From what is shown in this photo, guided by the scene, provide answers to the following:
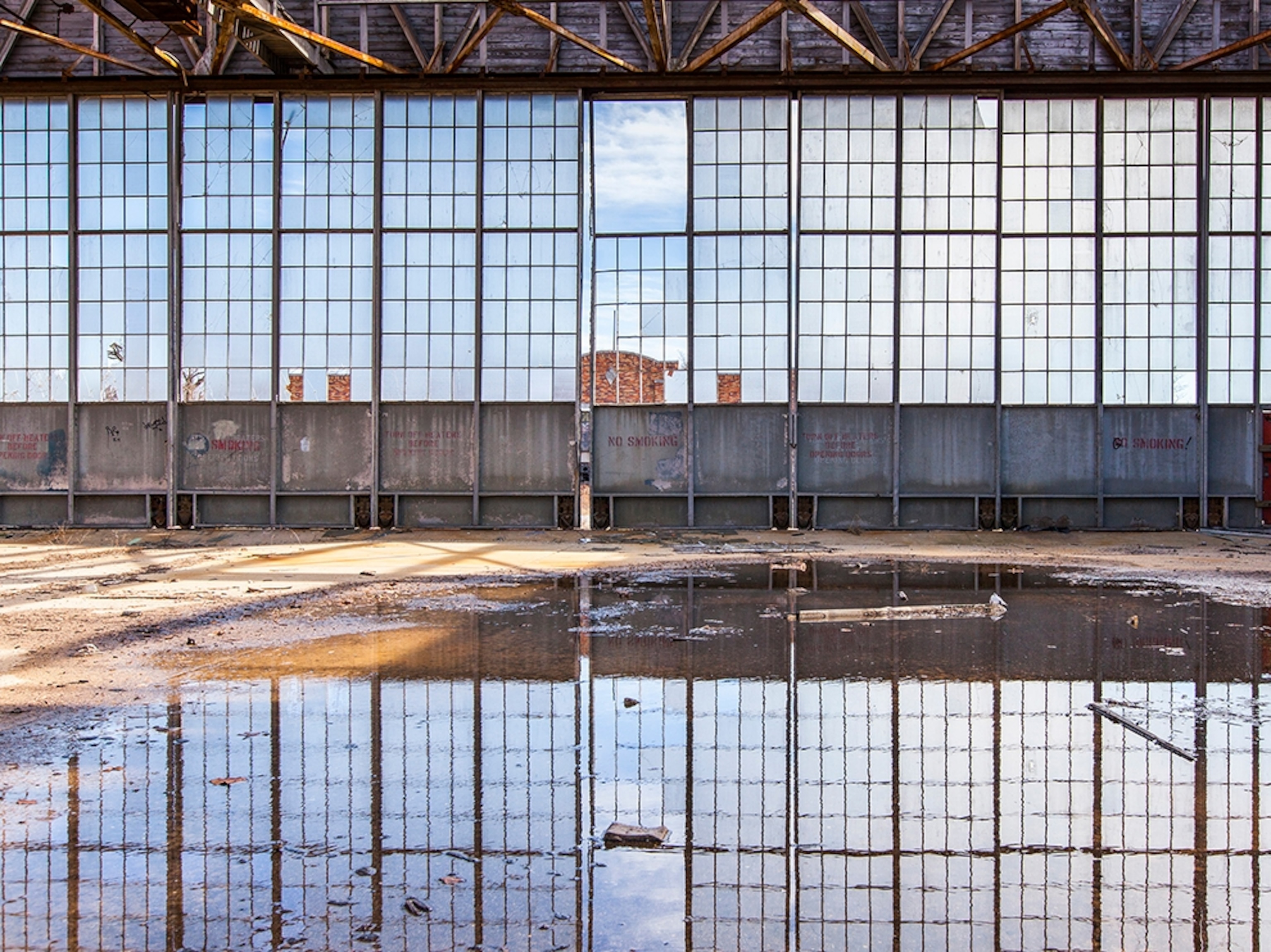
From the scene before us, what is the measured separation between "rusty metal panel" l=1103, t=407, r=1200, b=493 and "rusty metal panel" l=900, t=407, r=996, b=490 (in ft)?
7.15

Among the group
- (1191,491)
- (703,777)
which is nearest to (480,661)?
(703,777)

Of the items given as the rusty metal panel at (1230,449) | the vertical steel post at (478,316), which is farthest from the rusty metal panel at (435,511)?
the rusty metal panel at (1230,449)

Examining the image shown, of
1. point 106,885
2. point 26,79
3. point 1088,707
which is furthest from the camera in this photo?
point 26,79

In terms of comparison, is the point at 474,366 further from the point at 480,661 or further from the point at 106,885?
the point at 106,885

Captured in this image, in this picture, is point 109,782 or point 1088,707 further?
point 1088,707

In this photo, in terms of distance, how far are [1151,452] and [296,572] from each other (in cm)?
1479

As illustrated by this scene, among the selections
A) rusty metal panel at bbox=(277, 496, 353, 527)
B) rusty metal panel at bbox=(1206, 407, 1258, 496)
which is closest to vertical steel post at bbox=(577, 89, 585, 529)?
rusty metal panel at bbox=(277, 496, 353, 527)

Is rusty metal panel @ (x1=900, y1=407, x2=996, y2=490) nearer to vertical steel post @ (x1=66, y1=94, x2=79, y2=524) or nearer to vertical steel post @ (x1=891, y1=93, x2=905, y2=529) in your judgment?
vertical steel post @ (x1=891, y1=93, x2=905, y2=529)

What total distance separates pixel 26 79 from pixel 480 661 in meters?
17.0

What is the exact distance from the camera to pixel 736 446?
19.2 metres

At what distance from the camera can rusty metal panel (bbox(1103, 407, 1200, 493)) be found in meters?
19.0

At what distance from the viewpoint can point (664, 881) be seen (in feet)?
12.7

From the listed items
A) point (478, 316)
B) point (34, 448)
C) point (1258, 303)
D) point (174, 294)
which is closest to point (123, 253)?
point (174, 294)

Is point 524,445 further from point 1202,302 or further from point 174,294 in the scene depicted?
point 1202,302
